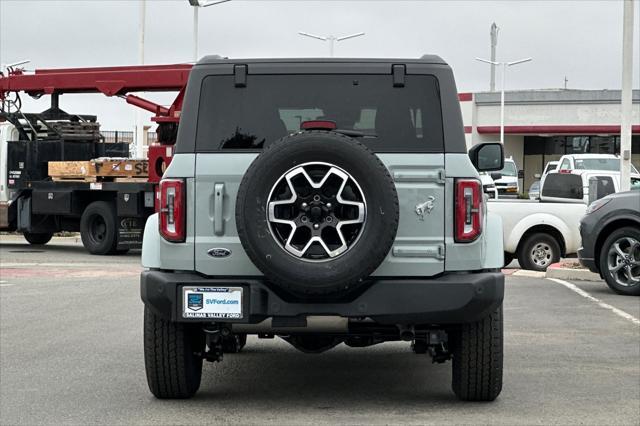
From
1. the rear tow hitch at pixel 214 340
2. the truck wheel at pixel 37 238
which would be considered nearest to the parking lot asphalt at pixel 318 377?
the rear tow hitch at pixel 214 340

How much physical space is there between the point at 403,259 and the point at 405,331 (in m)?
0.48

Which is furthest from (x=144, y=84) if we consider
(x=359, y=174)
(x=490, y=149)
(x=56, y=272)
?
(x=359, y=174)

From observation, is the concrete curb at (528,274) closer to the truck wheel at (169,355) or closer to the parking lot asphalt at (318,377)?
the parking lot asphalt at (318,377)

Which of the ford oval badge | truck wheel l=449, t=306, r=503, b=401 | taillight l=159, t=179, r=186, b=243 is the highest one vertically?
taillight l=159, t=179, r=186, b=243

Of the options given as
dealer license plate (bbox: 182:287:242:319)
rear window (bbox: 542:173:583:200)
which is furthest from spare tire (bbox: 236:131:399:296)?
rear window (bbox: 542:173:583:200)

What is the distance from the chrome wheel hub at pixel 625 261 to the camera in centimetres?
1467

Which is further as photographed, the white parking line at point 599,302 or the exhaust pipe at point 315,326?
the white parking line at point 599,302

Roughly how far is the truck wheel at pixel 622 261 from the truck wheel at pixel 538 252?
148 inches

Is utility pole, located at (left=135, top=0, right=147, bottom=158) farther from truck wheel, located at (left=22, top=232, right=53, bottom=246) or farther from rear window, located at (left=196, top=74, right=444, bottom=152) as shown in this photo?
rear window, located at (left=196, top=74, right=444, bottom=152)

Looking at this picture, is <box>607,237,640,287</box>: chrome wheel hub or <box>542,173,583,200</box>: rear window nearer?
<box>607,237,640,287</box>: chrome wheel hub

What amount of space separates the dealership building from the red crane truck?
1524 inches

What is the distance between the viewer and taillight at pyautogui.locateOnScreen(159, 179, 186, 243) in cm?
734

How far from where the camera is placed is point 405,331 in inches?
291

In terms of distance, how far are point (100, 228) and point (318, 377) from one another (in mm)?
15898
